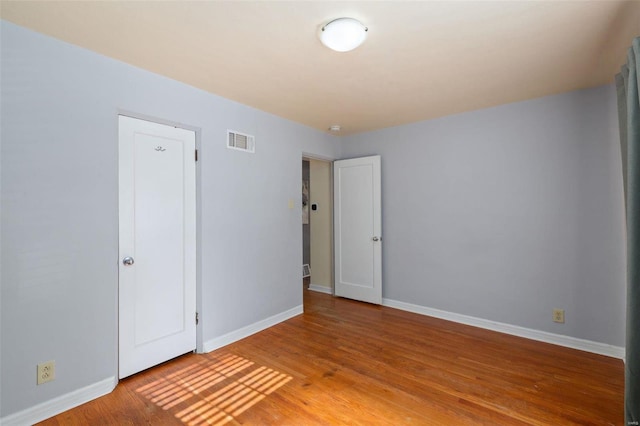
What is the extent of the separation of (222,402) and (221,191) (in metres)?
1.81

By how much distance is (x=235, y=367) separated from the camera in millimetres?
2631

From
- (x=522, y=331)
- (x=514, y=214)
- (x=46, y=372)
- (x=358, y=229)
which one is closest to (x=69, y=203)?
(x=46, y=372)

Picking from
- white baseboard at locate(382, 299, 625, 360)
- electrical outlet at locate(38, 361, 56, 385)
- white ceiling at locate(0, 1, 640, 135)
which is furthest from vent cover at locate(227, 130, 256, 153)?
white baseboard at locate(382, 299, 625, 360)

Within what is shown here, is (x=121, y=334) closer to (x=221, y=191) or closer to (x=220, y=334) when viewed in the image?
(x=220, y=334)

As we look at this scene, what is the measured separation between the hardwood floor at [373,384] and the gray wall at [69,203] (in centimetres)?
38

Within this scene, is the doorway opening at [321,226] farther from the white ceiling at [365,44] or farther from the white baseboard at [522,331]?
the white ceiling at [365,44]

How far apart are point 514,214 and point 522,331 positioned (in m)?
1.24

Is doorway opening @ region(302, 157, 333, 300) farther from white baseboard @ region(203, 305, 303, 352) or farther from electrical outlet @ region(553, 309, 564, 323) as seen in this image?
electrical outlet @ region(553, 309, 564, 323)

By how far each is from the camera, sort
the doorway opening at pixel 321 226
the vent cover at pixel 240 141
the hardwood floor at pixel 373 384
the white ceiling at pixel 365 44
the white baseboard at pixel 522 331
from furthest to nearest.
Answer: the doorway opening at pixel 321 226
the vent cover at pixel 240 141
the white baseboard at pixel 522 331
the hardwood floor at pixel 373 384
the white ceiling at pixel 365 44

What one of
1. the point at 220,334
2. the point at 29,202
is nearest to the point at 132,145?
the point at 29,202

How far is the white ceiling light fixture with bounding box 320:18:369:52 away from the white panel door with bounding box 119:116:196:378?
5.28 ft

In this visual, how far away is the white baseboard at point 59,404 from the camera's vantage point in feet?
6.11

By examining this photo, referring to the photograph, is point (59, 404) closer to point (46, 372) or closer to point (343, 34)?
point (46, 372)

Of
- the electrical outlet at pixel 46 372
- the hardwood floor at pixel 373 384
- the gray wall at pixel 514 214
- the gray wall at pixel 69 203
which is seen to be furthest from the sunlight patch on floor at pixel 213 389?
the gray wall at pixel 514 214
